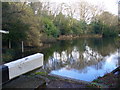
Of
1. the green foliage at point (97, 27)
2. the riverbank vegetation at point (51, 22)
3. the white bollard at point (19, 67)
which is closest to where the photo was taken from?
the white bollard at point (19, 67)

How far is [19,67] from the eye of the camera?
4.44 metres

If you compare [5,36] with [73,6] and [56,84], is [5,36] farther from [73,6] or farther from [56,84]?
[73,6]

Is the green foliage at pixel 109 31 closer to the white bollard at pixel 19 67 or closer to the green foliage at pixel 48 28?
the green foliage at pixel 48 28

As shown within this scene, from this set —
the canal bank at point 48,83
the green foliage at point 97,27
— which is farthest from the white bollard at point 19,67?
the green foliage at point 97,27

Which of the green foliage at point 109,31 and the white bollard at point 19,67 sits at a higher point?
the green foliage at point 109,31

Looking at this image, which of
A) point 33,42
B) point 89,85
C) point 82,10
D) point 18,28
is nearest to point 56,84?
point 89,85

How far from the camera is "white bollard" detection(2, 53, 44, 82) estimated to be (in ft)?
12.5

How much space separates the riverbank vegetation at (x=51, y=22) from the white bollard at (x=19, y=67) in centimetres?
450

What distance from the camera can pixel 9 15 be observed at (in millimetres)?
8500

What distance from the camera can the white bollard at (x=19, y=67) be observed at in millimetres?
3809

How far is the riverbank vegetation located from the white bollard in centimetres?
450

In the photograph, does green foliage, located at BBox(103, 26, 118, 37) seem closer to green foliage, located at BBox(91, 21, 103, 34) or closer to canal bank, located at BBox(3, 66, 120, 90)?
green foliage, located at BBox(91, 21, 103, 34)

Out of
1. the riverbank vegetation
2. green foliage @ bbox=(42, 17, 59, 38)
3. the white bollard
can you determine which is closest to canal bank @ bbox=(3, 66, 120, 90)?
the white bollard

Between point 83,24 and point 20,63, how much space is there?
2359cm
